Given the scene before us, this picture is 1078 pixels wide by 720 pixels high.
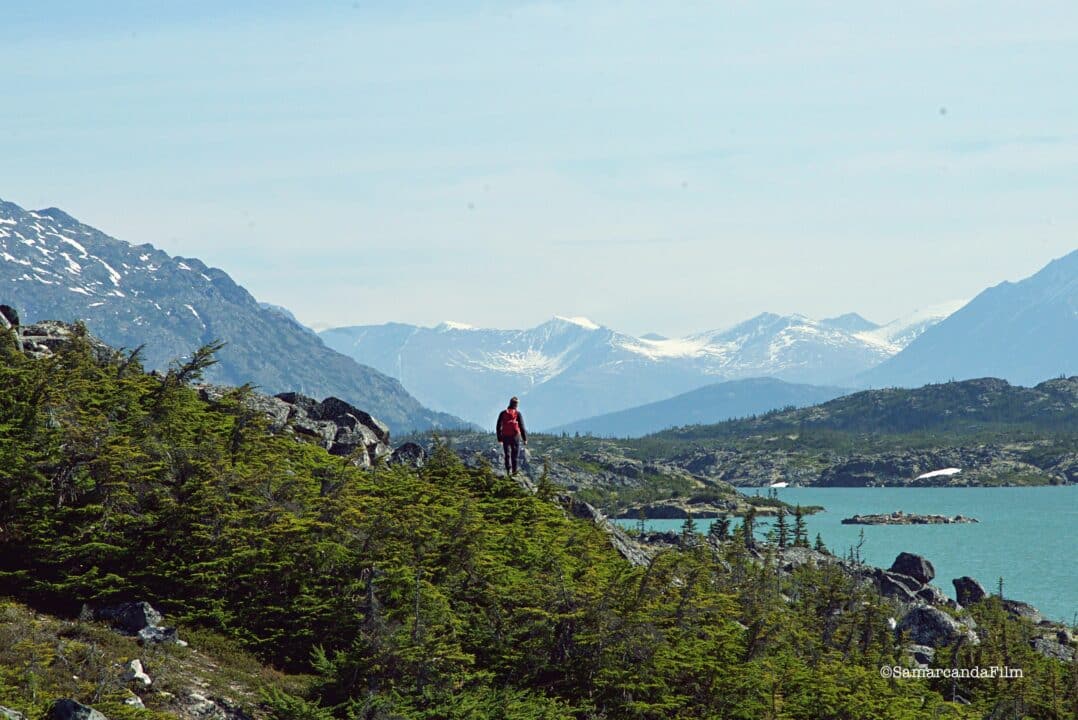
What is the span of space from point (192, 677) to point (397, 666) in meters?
4.92

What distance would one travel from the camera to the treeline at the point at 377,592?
29.9m

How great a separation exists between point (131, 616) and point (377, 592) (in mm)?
6575

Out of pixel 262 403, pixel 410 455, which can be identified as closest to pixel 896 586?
pixel 410 455

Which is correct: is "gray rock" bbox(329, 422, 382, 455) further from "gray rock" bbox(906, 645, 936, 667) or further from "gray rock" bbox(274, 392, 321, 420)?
"gray rock" bbox(906, 645, 936, 667)

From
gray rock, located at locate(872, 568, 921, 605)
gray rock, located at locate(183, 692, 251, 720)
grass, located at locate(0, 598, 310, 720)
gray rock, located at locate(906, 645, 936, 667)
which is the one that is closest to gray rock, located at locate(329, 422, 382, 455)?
grass, located at locate(0, 598, 310, 720)

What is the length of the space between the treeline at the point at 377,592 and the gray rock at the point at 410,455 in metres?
17.5

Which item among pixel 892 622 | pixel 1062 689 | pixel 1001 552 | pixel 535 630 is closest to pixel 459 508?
pixel 535 630

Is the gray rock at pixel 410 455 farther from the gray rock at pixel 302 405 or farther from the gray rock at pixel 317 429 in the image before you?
the gray rock at pixel 302 405

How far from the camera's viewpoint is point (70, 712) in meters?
23.0

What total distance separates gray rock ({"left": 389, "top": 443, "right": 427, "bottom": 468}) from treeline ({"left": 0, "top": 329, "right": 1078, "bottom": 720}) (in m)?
17.5

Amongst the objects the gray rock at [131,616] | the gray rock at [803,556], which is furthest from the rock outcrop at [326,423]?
the gray rock at [803,556]

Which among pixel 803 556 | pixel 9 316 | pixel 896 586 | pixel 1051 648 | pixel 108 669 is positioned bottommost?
pixel 1051 648

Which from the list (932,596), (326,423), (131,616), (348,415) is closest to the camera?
(131,616)

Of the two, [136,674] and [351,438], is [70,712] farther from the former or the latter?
[351,438]
